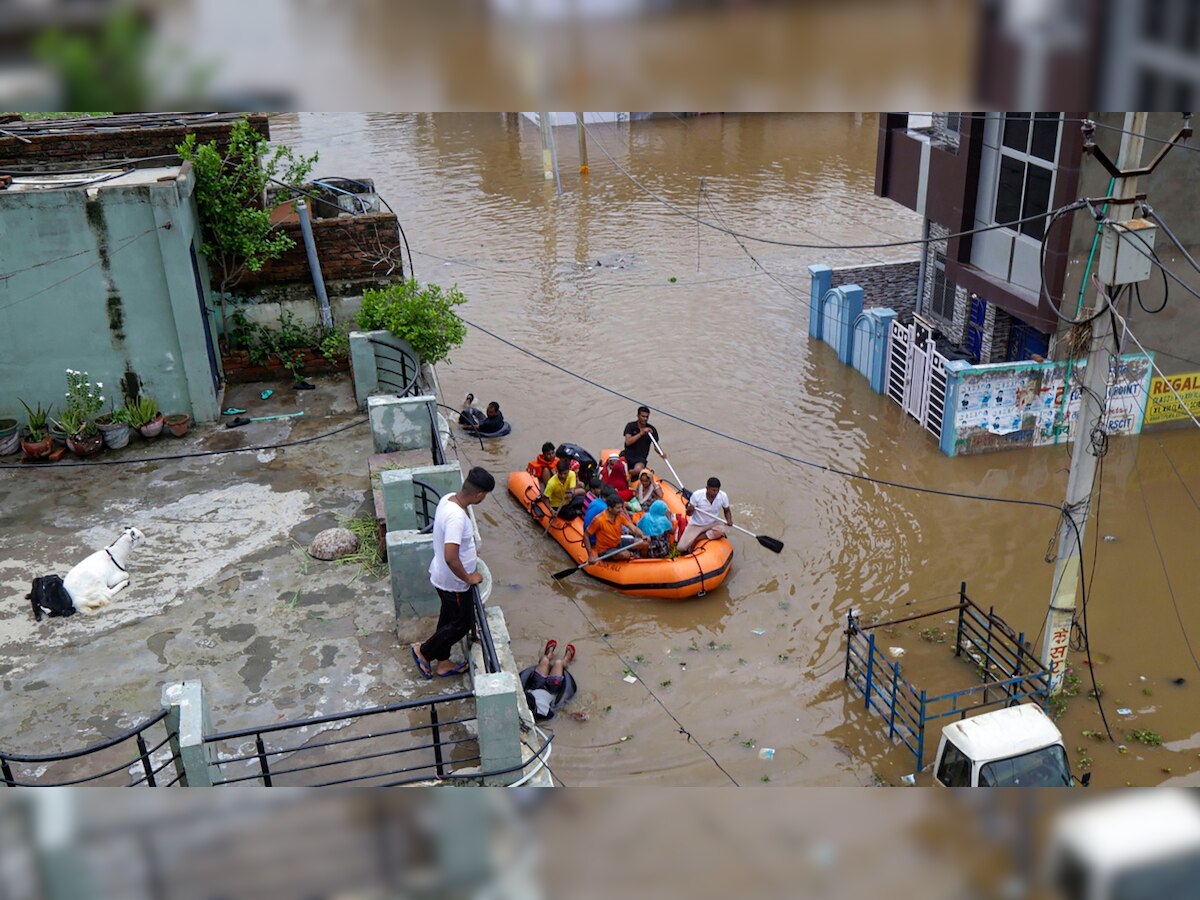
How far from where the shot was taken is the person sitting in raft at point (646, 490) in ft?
57.4

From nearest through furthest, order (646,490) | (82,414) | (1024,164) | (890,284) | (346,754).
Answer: (346,754)
(82,414)
(646,490)
(1024,164)
(890,284)

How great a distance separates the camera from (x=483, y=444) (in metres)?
20.8

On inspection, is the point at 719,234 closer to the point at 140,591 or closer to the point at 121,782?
the point at 140,591

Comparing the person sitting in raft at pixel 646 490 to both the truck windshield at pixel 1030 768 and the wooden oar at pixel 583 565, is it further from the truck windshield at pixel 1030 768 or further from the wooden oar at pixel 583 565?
the truck windshield at pixel 1030 768

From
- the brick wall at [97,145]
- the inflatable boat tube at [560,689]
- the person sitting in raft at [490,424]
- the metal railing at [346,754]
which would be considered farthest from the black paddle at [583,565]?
the brick wall at [97,145]

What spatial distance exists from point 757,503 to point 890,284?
8.52 meters

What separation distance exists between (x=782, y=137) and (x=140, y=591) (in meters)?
34.7

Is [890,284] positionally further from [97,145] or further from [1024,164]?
[97,145]

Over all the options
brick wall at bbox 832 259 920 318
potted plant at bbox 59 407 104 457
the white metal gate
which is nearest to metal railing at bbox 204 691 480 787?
potted plant at bbox 59 407 104 457

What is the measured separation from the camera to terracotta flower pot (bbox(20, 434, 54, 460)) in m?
13.7

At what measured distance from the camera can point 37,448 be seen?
1370cm

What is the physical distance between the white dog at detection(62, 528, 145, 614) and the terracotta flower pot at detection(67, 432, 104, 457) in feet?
9.53

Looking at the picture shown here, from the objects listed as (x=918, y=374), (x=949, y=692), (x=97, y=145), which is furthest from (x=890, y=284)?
(x=97, y=145)

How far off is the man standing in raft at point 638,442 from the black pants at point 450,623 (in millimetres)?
8427
